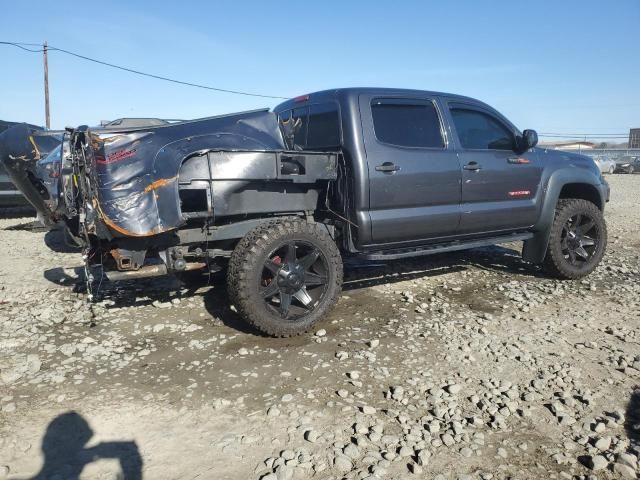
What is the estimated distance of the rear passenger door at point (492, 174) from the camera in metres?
4.97

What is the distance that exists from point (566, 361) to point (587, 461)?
3.97 ft

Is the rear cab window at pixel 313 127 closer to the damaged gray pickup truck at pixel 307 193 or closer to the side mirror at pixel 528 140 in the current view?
the damaged gray pickup truck at pixel 307 193

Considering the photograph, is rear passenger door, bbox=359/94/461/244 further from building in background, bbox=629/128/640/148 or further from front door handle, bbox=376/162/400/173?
building in background, bbox=629/128/640/148

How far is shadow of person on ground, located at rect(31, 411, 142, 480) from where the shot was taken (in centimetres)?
235

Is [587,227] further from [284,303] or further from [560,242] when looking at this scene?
[284,303]

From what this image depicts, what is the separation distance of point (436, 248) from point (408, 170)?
895 millimetres

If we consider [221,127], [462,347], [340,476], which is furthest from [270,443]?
[221,127]

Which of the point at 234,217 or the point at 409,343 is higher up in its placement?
the point at 234,217

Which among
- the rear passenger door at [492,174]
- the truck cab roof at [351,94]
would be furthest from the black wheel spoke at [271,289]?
the rear passenger door at [492,174]

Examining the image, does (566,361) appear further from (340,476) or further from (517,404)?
(340,476)

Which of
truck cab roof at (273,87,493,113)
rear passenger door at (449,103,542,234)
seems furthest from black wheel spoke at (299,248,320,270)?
rear passenger door at (449,103,542,234)

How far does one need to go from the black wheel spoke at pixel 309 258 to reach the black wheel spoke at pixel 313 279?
74 millimetres

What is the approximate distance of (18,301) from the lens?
191 inches

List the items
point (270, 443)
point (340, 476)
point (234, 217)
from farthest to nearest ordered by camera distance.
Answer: point (234, 217) → point (270, 443) → point (340, 476)
